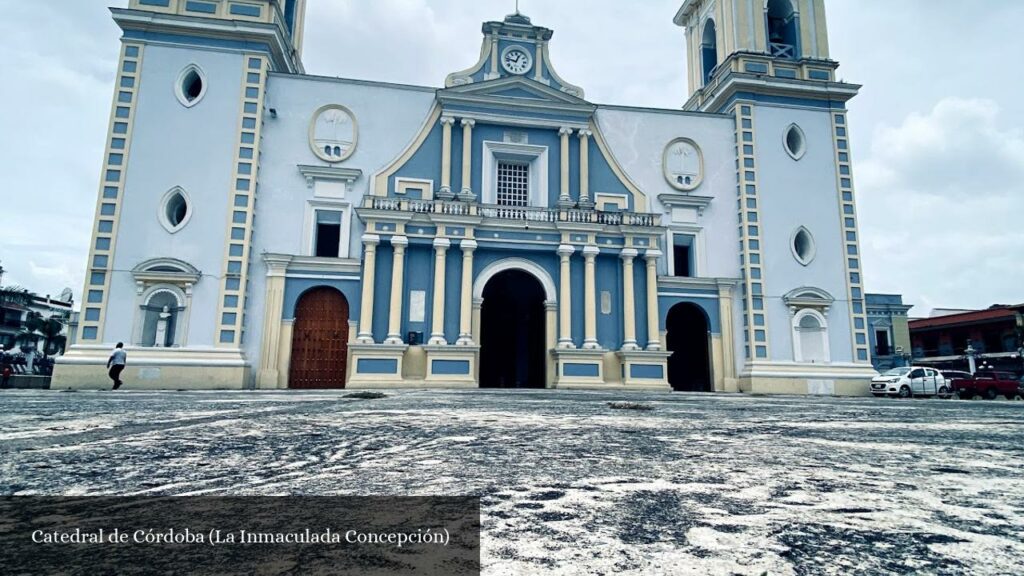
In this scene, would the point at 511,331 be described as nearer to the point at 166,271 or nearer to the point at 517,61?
the point at 517,61

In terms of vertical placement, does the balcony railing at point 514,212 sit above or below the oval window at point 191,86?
below

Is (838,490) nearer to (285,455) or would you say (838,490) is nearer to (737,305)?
(285,455)

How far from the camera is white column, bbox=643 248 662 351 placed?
15641 mm

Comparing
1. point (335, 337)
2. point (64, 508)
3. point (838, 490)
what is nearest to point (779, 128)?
point (335, 337)

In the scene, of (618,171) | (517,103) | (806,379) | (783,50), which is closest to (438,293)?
(517,103)

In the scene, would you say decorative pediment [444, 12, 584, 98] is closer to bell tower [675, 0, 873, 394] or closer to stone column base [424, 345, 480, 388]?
bell tower [675, 0, 873, 394]

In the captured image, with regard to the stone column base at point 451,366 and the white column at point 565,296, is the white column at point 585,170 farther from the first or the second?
the stone column base at point 451,366

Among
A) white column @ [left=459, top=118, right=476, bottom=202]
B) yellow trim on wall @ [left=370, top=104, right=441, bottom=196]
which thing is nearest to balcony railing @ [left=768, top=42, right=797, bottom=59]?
white column @ [left=459, top=118, right=476, bottom=202]

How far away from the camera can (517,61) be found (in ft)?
59.7

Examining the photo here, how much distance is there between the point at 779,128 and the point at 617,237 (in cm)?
713

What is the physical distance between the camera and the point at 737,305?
17.1 meters

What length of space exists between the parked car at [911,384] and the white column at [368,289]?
622 inches

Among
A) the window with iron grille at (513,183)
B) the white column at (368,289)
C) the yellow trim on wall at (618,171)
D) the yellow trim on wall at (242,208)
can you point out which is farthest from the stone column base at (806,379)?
the yellow trim on wall at (242,208)

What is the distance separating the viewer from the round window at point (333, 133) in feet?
52.7
